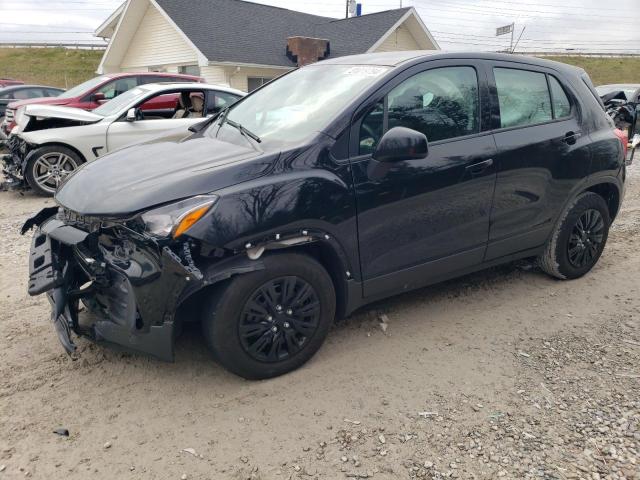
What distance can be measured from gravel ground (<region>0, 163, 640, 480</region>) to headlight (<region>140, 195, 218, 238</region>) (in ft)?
3.29

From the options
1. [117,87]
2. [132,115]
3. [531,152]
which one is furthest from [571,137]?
[117,87]

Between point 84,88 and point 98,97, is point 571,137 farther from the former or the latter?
Answer: point 84,88

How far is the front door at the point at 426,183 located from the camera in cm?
317

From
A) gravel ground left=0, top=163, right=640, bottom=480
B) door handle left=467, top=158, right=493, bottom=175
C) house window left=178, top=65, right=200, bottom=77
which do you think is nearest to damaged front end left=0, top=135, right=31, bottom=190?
gravel ground left=0, top=163, right=640, bottom=480

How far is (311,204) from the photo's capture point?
115 inches

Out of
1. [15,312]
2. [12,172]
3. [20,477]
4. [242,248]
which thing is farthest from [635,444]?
[12,172]

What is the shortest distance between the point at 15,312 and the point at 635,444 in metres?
4.12

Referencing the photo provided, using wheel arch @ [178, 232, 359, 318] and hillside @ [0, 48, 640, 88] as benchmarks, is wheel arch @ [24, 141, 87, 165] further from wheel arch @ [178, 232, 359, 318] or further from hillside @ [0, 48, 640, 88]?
hillside @ [0, 48, 640, 88]

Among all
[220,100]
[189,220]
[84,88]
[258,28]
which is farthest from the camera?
[258,28]

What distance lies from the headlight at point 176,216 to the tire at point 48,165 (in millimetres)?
5407

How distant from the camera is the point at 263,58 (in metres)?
20.0

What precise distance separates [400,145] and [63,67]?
174 feet

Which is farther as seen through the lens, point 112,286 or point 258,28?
point 258,28

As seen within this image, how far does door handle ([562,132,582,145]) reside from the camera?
4039mm
